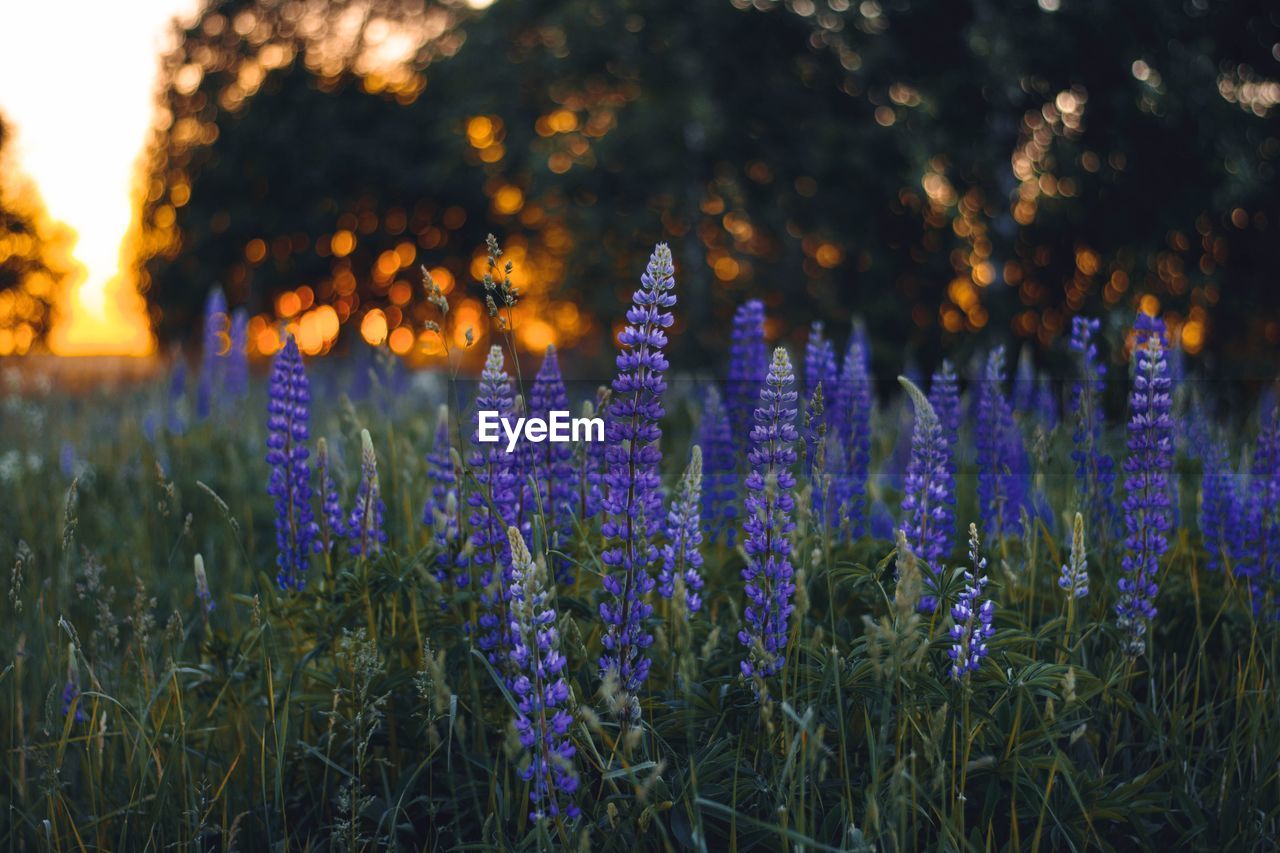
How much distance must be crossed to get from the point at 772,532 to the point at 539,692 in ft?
2.03

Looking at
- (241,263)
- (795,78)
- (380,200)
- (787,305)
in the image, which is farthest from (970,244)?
(241,263)

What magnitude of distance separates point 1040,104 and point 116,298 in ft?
76.9

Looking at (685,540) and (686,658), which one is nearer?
(686,658)

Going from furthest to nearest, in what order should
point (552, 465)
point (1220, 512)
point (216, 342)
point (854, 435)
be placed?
1. point (216, 342)
2. point (854, 435)
3. point (1220, 512)
4. point (552, 465)

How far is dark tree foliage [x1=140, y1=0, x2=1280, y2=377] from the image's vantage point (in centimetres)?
1293

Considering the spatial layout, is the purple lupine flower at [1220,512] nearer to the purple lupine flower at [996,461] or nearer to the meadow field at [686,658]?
the meadow field at [686,658]

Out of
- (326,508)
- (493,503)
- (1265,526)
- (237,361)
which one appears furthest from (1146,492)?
(237,361)

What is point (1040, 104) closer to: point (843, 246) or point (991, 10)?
point (991, 10)

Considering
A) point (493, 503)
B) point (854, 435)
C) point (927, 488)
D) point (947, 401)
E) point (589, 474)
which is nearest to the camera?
point (493, 503)

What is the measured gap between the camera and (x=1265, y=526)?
296cm

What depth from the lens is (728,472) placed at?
3.49 m

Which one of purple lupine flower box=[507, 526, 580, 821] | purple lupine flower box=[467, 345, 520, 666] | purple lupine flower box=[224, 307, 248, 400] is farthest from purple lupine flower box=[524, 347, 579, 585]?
purple lupine flower box=[224, 307, 248, 400]

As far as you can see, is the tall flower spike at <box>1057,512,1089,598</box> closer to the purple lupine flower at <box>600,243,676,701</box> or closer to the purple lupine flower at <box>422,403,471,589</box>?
the purple lupine flower at <box>600,243,676,701</box>

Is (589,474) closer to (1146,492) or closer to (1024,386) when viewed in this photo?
(1146,492)
